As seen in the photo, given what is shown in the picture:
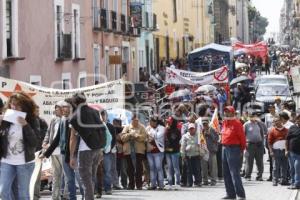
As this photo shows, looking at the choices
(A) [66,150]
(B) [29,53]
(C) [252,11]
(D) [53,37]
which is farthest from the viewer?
(C) [252,11]

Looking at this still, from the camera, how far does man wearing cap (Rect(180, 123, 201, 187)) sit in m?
19.2

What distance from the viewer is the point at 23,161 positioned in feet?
36.8

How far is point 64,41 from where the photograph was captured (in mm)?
32406

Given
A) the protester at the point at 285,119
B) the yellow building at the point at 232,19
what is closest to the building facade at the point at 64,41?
the protester at the point at 285,119

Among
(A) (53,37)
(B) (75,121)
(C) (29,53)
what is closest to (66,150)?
(B) (75,121)

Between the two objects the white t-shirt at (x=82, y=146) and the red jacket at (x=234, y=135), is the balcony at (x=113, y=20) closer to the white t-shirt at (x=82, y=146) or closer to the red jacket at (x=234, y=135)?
the red jacket at (x=234, y=135)

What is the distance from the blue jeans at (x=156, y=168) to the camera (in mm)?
18828

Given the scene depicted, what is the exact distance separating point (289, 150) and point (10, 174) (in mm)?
7528

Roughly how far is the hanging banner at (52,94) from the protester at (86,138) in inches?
182

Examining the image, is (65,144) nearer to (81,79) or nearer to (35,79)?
(35,79)

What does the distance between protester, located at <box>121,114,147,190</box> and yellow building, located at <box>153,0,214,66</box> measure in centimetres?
3856

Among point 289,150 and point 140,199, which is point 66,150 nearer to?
point 140,199

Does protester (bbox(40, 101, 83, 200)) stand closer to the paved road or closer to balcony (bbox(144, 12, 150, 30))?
the paved road

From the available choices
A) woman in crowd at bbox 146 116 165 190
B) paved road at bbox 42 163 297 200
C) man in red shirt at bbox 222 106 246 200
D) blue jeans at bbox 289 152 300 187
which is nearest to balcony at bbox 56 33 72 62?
woman in crowd at bbox 146 116 165 190
